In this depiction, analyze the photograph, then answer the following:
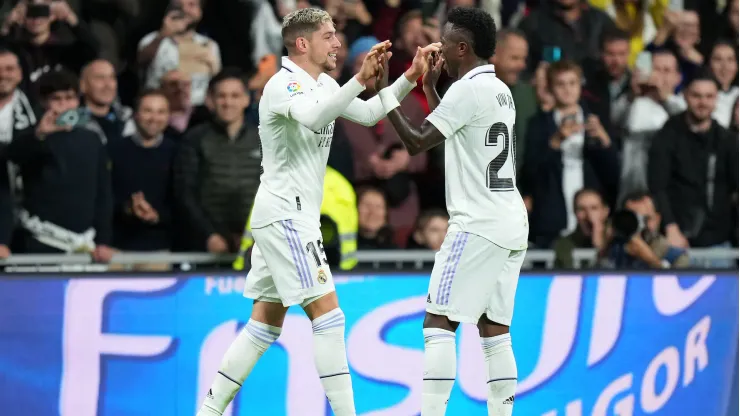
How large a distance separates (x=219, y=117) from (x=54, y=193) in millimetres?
1161

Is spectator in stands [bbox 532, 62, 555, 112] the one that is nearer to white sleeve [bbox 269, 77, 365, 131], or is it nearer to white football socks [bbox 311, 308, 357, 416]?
white sleeve [bbox 269, 77, 365, 131]

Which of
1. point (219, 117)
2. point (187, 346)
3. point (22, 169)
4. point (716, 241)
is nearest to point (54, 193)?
point (22, 169)

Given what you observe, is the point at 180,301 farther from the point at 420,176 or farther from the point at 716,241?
the point at 716,241

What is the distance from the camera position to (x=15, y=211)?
8102mm

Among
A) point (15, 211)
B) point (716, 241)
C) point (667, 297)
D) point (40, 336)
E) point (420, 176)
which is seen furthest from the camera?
point (716, 241)

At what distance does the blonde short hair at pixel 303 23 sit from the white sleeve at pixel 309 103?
0.23 metres

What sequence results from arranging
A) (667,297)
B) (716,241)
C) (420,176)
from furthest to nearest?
1. (716,241)
2. (420,176)
3. (667,297)

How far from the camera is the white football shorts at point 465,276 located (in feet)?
19.2

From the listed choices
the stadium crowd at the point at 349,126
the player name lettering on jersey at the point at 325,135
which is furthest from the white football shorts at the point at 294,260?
the stadium crowd at the point at 349,126

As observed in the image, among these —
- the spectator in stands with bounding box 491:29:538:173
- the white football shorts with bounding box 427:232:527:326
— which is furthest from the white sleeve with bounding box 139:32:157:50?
the white football shorts with bounding box 427:232:527:326

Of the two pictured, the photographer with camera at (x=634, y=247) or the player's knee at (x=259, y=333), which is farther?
the photographer with camera at (x=634, y=247)

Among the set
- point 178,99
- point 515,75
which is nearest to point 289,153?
point 178,99

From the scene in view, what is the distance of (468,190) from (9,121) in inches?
138

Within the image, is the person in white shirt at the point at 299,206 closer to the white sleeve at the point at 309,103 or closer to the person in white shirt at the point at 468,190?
the white sleeve at the point at 309,103
